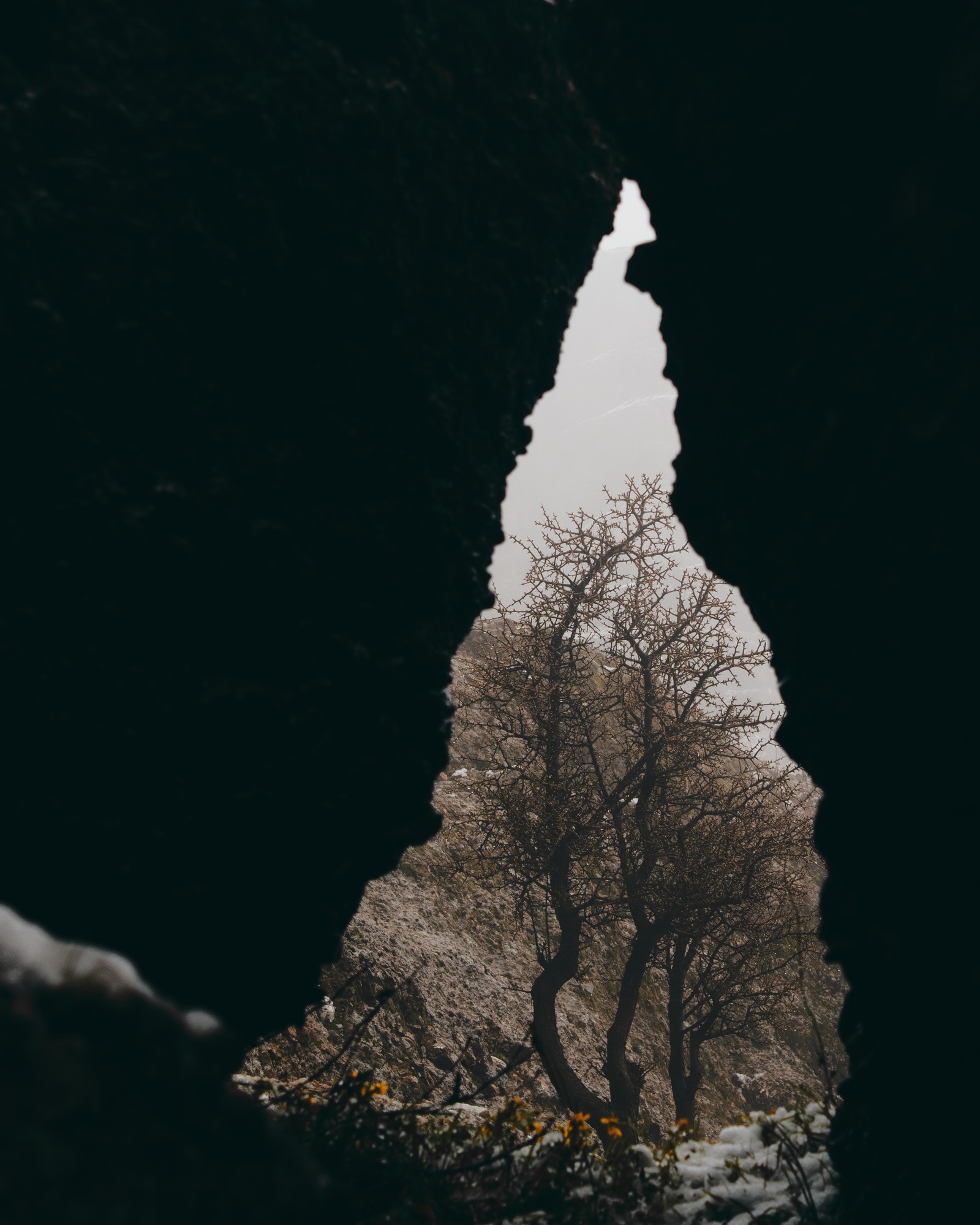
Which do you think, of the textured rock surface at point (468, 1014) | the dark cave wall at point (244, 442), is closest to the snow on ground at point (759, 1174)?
the dark cave wall at point (244, 442)

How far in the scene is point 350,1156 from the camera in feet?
11.6

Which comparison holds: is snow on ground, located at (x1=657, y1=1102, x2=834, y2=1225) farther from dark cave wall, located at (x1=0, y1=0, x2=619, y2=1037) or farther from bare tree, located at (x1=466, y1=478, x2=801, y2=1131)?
bare tree, located at (x1=466, y1=478, x2=801, y2=1131)

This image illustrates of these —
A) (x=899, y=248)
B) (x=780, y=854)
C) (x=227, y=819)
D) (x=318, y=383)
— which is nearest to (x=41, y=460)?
(x=318, y=383)

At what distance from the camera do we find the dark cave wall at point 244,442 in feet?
9.73

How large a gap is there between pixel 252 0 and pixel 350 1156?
5847 mm

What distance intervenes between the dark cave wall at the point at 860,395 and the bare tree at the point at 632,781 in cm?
762

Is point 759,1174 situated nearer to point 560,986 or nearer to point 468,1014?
point 560,986

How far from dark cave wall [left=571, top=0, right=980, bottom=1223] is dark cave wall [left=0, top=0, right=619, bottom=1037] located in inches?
46.0

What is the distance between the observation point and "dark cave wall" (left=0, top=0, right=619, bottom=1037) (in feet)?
9.73

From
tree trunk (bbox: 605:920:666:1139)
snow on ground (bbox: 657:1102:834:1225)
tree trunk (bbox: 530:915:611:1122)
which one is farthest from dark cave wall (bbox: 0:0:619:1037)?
tree trunk (bbox: 605:920:666:1139)

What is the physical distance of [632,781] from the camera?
40.3ft

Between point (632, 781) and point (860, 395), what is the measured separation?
1010cm

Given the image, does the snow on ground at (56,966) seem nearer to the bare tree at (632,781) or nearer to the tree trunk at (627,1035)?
the bare tree at (632,781)

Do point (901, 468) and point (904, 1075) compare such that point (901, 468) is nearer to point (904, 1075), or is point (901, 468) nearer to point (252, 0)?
point (904, 1075)
